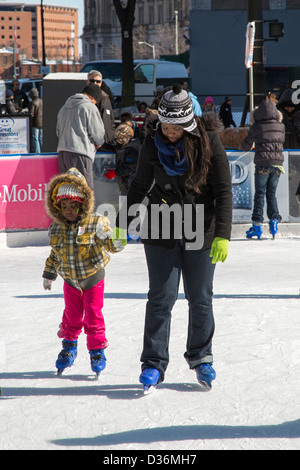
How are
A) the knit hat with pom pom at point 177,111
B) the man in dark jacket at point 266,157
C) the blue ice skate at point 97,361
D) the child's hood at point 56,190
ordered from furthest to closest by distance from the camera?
the man in dark jacket at point 266,157
the blue ice skate at point 97,361
the child's hood at point 56,190
the knit hat with pom pom at point 177,111

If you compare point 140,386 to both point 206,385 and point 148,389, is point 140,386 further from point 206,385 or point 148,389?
point 206,385

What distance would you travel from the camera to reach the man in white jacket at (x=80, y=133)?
9398 mm

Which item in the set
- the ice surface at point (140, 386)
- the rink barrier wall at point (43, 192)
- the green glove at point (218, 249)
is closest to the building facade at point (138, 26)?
the rink barrier wall at point (43, 192)

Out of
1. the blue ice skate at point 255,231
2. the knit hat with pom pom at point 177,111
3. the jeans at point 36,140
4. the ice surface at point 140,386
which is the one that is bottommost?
the blue ice skate at point 255,231

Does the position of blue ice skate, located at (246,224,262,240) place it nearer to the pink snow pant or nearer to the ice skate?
the pink snow pant

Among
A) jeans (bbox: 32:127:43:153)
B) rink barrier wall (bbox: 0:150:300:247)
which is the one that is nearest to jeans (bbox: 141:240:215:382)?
rink barrier wall (bbox: 0:150:300:247)

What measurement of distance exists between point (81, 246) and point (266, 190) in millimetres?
6025

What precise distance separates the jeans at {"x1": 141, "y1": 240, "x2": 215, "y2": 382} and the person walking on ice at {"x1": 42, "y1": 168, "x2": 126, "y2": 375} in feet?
1.04

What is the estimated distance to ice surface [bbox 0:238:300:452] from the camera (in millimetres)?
3527

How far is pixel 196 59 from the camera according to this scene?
32.9m

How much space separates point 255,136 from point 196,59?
78.4 ft

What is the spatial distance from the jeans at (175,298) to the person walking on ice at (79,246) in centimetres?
32

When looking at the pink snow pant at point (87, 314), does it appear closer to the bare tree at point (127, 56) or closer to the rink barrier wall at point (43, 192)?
the rink barrier wall at point (43, 192)

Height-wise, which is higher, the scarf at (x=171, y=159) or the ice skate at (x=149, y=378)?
the scarf at (x=171, y=159)
